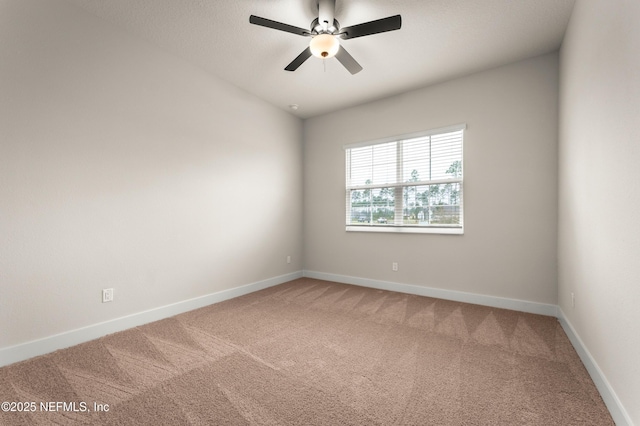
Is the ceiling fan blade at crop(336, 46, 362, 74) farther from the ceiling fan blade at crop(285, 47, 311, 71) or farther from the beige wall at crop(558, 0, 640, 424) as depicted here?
the beige wall at crop(558, 0, 640, 424)

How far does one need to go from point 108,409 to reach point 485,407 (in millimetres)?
2111

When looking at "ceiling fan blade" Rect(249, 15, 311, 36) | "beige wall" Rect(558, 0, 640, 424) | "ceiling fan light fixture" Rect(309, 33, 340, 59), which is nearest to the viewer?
"beige wall" Rect(558, 0, 640, 424)

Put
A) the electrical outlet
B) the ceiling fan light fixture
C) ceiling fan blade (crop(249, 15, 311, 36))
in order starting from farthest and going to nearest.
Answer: the electrical outlet
the ceiling fan light fixture
ceiling fan blade (crop(249, 15, 311, 36))

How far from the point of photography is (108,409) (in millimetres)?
1518

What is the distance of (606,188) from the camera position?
1.68m

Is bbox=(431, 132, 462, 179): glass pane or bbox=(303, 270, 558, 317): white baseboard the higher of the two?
bbox=(431, 132, 462, 179): glass pane

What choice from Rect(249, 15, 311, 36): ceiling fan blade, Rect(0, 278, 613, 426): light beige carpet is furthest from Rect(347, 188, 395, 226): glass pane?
Rect(249, 15, 311, 36): ceiling fan blade

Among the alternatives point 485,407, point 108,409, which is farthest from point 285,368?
point 485,407

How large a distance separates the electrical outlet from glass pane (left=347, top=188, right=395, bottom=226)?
10.6ft

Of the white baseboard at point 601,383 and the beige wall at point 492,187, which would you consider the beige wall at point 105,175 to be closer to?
the beige wall at point 492,187

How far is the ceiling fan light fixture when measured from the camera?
7.47 ft

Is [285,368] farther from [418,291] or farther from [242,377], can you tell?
[418,291]

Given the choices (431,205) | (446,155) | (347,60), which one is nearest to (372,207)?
(431,205)

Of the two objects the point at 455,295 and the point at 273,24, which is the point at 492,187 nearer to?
the point at 455,295
